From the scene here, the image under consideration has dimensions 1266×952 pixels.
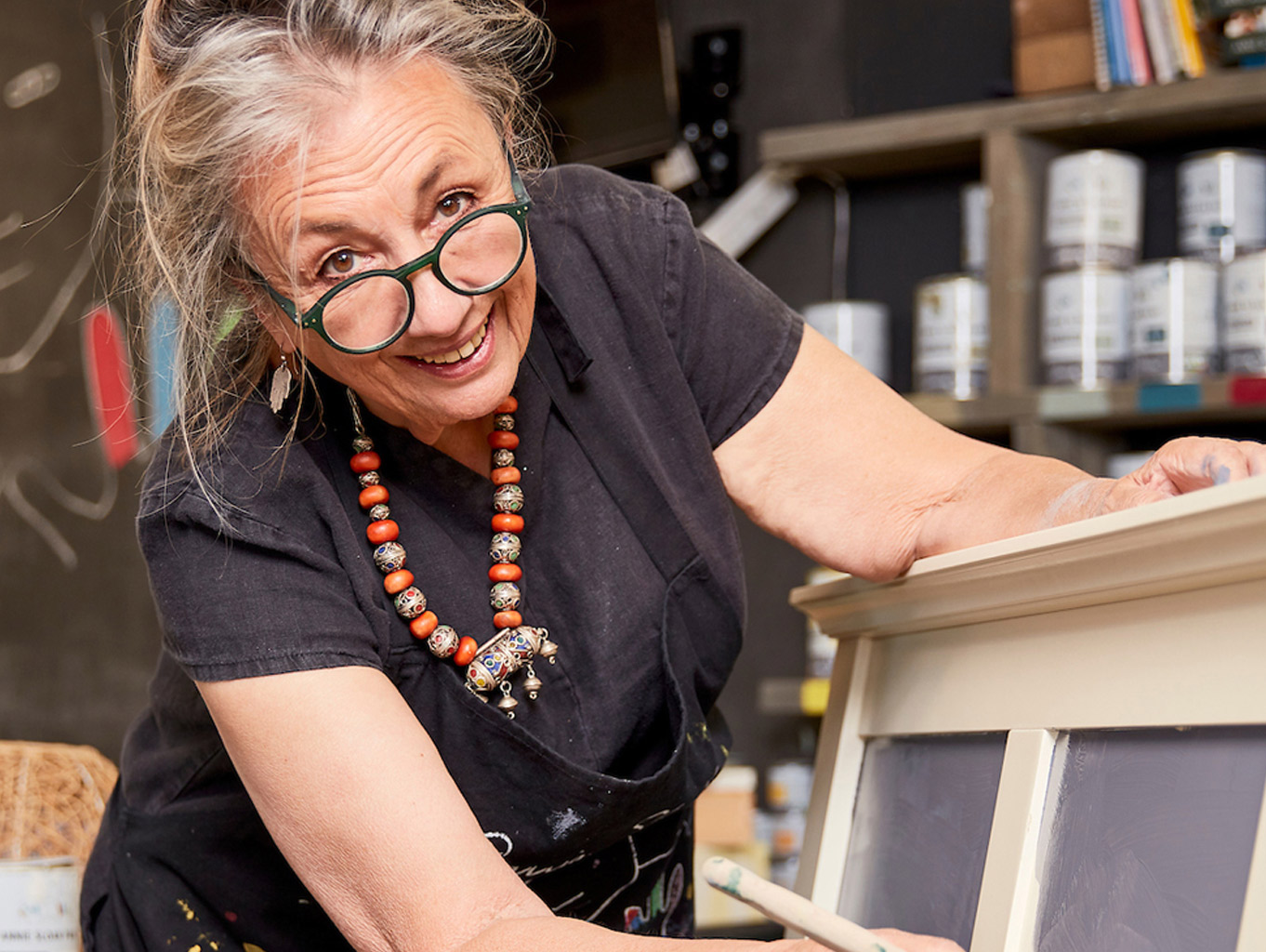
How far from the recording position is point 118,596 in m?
2.90

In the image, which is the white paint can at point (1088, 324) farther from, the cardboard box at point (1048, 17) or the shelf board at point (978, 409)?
the cardboard box at point (1048, 17)

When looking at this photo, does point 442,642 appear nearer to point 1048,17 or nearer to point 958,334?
point 958,334

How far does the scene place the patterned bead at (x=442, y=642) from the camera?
35.7 inches

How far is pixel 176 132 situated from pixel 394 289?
193mm

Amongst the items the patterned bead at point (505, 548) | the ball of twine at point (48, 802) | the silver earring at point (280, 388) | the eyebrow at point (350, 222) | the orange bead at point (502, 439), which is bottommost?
the ball of twine at point (48, 802)

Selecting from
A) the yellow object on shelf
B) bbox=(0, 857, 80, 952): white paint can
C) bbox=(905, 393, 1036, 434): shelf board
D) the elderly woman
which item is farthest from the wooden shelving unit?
bbox=(0, 857, 80, 952): white paint can

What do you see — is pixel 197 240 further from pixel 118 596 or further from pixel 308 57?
pixel 118 596

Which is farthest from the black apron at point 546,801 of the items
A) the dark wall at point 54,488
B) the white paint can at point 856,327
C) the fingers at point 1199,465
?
the dark wall at point 54,488

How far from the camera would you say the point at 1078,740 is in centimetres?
65

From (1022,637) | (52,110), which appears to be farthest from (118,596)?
(1022,637)

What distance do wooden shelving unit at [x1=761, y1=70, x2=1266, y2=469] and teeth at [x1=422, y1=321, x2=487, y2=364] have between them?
4.30 ft

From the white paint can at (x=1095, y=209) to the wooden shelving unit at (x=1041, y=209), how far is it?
0.29ft

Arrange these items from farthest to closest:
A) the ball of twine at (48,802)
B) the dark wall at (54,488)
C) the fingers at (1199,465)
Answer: the dark wall at (54,488) < the ball of twine at (48,802) < the fingers at (1199,465)

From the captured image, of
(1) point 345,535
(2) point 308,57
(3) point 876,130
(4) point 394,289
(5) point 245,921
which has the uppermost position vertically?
(3) point 876,130
